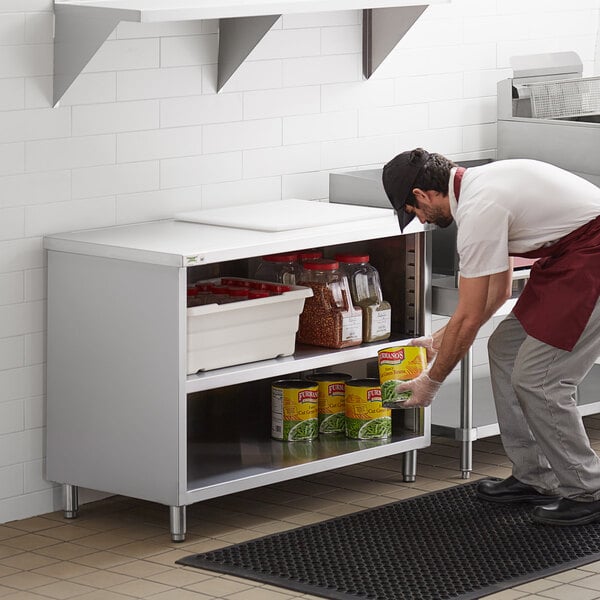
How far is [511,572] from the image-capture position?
13.6ft

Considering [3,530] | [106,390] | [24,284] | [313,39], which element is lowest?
[3,530]

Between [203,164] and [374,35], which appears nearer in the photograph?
[203,164]

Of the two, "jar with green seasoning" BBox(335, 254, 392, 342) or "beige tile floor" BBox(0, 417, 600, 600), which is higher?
"jar with green seasoning" BBox(335, 254, 392, 342)

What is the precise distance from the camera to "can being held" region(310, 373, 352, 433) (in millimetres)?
5055

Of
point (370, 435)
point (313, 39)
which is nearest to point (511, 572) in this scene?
point (370, 435)

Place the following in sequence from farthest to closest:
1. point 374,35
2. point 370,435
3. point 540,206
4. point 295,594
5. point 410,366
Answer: point 374,35, point 370,435, point 410,366, point 540,206, point 295,594

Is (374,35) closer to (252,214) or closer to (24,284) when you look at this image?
(252,214)

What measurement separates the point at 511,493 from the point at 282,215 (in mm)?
1193

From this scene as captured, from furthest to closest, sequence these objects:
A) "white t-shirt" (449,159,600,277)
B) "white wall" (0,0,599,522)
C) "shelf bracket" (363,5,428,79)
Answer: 1. "shelf bracket" (363,5,428,79)
2. "white wall" (0,0,599,522)
3. "white t-shirt" (449,159,600,277)

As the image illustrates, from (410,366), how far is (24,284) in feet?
4.13

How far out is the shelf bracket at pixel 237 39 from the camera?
4875 millimetres

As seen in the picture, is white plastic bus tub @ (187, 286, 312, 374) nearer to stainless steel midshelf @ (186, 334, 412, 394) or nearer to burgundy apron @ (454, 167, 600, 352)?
stainless steel midshelf @ (186, 334, 412, 394)

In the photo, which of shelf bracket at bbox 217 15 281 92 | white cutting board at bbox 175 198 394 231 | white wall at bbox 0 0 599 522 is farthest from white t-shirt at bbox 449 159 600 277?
white wall at bbox 0 0 599 522

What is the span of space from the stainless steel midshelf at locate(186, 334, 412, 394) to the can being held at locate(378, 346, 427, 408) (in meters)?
0.15
